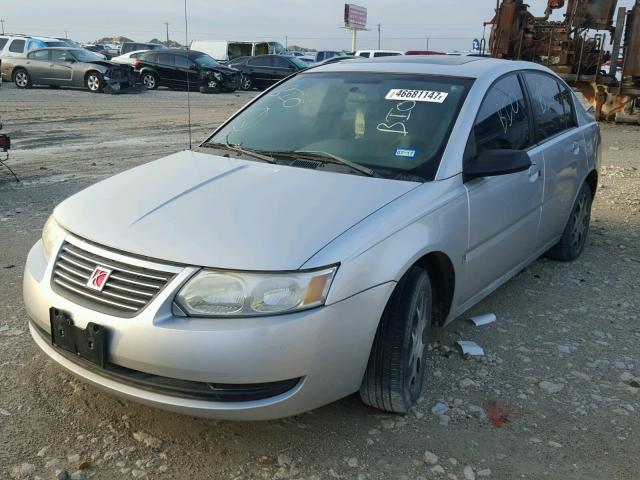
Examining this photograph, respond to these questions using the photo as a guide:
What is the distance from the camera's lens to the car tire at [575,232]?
5242mm

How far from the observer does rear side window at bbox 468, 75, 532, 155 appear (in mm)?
3713

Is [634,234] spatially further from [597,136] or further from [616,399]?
[616,399]

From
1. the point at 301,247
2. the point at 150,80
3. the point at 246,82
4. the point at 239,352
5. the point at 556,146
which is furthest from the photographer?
the point at 246,82

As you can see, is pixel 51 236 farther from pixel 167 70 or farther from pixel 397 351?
pixel 167 70

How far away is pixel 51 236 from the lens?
10.1ft

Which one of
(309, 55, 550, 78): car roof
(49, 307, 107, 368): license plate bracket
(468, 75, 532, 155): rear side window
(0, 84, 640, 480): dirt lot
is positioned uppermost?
(309, 55, 550, 78): car roof

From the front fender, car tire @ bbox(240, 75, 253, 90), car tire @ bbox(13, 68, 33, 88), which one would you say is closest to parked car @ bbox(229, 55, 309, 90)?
car tire @ bbox(240, 75, 253, 90)

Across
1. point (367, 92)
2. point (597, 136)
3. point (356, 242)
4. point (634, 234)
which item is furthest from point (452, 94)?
point (634, 234)

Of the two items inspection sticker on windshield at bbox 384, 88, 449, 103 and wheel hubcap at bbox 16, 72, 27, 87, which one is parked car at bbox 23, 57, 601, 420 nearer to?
inspection sticker on windshield at bbox 384, 88, 449, 103

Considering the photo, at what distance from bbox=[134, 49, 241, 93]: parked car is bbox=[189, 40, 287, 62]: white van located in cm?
990

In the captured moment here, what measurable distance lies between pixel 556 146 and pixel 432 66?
1206 millimetres

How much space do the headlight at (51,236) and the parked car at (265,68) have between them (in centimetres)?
2129

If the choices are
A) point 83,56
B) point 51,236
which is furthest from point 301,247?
point 83,56

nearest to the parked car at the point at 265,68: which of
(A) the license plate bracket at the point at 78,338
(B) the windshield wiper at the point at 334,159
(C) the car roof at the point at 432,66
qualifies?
(C) the car roof at the point at 432,66
